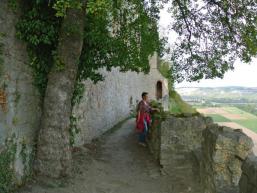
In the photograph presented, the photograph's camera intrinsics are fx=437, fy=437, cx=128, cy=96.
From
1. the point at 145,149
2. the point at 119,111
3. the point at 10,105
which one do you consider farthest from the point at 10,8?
the point at 119,111

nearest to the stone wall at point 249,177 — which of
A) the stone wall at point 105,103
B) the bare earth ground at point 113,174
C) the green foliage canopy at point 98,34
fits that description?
the green foliage canopy at point 98,34

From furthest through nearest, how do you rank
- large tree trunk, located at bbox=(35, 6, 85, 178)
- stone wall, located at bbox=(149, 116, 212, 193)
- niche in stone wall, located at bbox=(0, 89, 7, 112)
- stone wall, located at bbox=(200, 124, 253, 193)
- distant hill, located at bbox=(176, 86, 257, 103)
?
distant hill, located at bbox=(176, 86, 257, 103)
stone wall, located at bbox=(149, 116, 212, 193)
large tree trunk, located at bbox=(35, 6, 85, 178)
niche in stone wall, located at bbox=(0, 89, 7, 112)
stone wall, located at bbox=(200, 124, 253, 193)

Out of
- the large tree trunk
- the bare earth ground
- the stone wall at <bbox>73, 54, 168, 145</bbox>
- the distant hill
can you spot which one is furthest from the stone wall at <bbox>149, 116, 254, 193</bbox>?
the distant hill

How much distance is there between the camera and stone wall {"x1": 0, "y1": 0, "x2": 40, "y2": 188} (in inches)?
318

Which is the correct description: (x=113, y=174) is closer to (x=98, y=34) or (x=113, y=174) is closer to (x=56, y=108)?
(x=56, y=108)

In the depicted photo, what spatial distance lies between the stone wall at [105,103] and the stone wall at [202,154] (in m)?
2.26

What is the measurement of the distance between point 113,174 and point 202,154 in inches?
108

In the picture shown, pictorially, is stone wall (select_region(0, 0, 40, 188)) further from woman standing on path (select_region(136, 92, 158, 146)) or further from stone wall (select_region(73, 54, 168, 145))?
woman standing on path (select_region(136, 92, 158, 146))

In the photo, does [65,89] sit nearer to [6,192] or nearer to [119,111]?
[6,192]

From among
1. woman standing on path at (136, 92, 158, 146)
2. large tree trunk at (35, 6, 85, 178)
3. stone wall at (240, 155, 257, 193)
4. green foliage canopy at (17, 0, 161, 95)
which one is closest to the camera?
stone wall at (240, 155, 257, 193)

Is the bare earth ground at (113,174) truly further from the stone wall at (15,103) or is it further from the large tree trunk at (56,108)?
the stone wall at (15,103)

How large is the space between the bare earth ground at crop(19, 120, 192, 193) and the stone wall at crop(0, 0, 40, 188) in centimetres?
63

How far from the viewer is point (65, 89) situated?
30.4 ft

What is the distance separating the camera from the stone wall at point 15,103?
26.5ft
